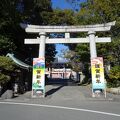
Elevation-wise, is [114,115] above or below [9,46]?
below

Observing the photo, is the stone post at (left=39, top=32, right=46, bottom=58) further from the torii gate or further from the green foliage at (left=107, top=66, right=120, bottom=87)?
the green foliage at (left=107, top=66, right=120, bottom=87)

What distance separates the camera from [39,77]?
865 inches

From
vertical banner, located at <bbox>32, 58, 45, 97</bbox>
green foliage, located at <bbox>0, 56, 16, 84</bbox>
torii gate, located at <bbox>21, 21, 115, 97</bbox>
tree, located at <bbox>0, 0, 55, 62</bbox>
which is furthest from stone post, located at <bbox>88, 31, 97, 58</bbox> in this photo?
tree, located at <bbox>0, 0, 55, 62</bbox>

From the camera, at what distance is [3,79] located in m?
22.0

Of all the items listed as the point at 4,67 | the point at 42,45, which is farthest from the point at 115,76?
the point at 4,67

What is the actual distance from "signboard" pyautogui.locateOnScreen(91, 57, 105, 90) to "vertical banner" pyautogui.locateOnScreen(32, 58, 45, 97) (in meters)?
3.74

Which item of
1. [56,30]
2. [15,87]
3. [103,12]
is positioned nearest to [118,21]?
[103,12]

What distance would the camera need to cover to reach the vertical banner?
21766mm

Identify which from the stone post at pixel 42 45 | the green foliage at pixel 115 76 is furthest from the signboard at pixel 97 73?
the green foliage at pixel 115 76

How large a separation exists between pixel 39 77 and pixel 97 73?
4370mm

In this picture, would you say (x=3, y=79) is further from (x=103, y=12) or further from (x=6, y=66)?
(x=103, y=12)

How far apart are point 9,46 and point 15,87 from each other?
5174 mm

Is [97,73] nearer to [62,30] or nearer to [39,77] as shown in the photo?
[39,77]

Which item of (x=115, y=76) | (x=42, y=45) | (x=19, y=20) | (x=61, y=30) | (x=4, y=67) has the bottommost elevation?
(x=115, y=76)
